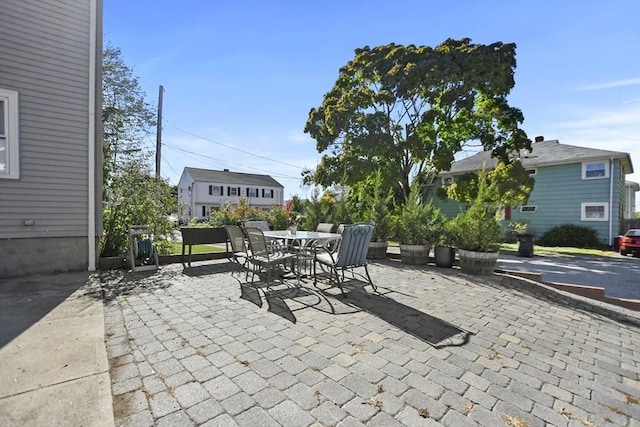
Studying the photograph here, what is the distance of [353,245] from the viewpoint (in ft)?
15.8

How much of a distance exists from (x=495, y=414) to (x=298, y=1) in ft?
30.0

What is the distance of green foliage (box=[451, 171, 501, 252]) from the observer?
6375 millimetres

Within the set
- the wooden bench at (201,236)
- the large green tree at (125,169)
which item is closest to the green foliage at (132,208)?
the large green tree at (125,169)

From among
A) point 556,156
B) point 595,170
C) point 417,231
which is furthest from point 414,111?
point 595,170

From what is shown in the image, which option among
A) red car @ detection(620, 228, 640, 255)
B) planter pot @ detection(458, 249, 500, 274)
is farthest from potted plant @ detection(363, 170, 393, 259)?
red car @ detection(620, 228, 640, 255)

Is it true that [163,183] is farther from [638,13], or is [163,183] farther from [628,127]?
[628,127]

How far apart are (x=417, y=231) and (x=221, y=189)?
1391 inches

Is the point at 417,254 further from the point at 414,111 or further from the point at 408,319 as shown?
the point at 414,111

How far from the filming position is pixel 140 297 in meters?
4.42

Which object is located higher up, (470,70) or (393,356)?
(470,70)

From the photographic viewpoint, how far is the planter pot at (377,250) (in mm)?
8266

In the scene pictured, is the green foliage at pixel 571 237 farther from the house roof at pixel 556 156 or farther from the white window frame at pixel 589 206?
the house roof at pixel 556 156

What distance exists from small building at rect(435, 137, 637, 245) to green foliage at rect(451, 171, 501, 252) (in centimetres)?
941

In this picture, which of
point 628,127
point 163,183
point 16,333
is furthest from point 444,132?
point 16,333
